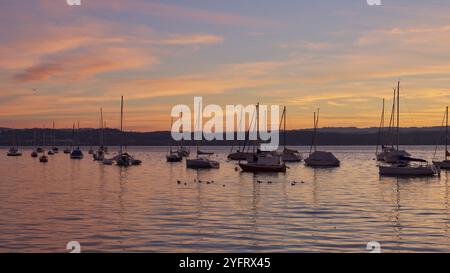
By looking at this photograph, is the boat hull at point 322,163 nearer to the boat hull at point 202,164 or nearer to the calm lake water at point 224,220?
the boat hull at point 202,164

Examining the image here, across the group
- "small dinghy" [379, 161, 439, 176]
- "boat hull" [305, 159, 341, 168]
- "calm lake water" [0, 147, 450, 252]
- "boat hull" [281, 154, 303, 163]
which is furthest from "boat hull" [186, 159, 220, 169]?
"calm lake water" [0, 147, 450, 252]

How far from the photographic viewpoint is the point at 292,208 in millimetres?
37719

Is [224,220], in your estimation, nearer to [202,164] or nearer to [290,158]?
[202,164]

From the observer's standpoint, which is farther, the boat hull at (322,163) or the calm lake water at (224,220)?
the boat hull at (322,163)

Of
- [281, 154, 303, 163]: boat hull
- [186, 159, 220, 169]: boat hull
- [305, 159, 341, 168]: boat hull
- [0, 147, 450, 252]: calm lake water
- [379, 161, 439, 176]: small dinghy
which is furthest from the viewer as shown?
[281, 154, 303, 163]: boat hull

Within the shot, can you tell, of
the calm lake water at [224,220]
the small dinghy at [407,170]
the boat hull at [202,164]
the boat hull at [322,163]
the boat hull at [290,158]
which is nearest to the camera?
the calm lake water at [224,220]

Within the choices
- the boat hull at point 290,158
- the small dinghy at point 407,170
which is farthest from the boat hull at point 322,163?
the small dinghy at point 407,170

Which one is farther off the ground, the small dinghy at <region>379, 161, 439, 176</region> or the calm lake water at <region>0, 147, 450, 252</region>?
the small dinghy at <region>379, 161, 439, 176</region>

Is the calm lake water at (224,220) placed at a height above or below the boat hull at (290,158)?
below

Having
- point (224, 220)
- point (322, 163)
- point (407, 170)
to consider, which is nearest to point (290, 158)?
point (322, 163)

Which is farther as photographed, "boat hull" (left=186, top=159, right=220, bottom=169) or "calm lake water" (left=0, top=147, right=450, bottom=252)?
"boat hull" (left=186, top=159, right=220, bottom=169)

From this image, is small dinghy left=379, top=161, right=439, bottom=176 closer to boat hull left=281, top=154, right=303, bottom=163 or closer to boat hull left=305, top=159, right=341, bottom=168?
boat hull left=305, top=159, right=341, bottom=168
